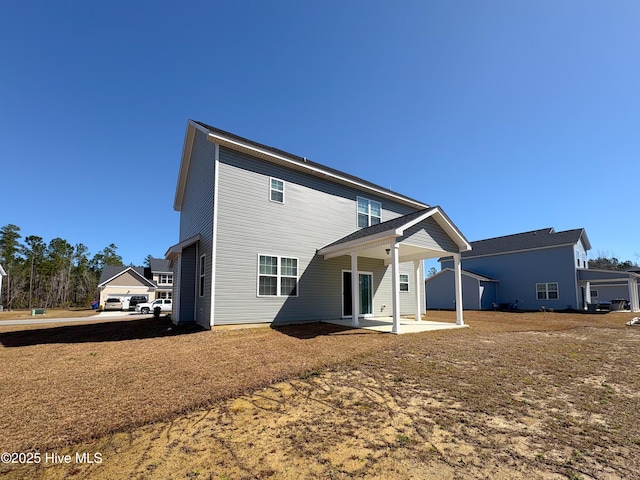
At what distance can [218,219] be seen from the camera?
10609 mm

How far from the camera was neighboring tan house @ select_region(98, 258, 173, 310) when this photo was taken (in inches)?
1550

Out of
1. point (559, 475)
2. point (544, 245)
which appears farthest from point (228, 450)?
point (544, 245)

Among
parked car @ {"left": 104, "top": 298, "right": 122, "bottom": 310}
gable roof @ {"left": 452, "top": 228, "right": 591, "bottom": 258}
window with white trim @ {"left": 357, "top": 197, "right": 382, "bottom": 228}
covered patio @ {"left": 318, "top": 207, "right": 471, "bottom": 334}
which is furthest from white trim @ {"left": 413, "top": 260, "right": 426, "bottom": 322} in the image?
parked car @ {"left": 104, "top": 298, "right": 122, "bottom": 310}

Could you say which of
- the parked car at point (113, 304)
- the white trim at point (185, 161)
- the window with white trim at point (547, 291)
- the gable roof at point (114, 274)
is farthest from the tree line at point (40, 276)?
the window with white trim at point (547, 291)

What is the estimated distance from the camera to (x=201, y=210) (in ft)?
41.8

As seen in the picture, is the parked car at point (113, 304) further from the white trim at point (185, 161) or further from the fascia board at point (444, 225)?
the fascia board at point (444, 225)

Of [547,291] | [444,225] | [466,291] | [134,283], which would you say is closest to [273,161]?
[444,225]

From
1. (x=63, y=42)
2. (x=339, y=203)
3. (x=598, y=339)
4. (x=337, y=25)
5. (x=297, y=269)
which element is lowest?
(x=598, y=339)

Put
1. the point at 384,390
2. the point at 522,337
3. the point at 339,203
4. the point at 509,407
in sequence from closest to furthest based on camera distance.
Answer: the point at 509,407 → the point at 384,390 → the point at 522,337 → the point at 339,203

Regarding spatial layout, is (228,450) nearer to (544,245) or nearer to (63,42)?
(63,42)

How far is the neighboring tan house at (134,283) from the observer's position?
129 ft

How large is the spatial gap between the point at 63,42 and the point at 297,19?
27.6ft

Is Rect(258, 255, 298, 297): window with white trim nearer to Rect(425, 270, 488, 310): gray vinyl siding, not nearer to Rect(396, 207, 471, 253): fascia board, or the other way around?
Rect(396, 207, 471, 253): fascia board

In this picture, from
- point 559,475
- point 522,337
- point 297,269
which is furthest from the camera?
point 297,269
